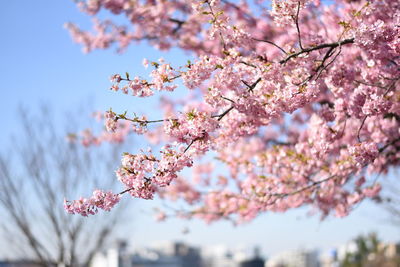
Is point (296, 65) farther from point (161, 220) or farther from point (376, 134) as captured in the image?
point (161, 220)

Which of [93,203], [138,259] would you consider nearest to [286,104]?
[93,203]

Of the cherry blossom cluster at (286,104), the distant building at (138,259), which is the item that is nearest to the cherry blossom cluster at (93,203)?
the cherry blossom cluster at (286,104)

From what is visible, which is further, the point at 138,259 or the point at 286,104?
the point at 138,259

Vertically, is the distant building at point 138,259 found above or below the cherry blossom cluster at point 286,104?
above

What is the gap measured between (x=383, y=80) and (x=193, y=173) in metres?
7.28

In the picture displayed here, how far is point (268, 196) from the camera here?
6773 millimetres

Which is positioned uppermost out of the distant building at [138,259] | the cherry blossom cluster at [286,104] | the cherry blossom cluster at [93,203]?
the distant building at [138,259]

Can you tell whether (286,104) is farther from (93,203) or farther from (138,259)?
(138,259)

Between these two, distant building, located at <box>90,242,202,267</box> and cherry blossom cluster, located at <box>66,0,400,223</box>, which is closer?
cherry blossom cluster, located at <box>66,0,400,223</box>

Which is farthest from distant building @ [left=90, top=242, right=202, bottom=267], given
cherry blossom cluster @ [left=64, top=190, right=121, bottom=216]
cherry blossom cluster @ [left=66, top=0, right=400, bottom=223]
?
cherry blossom cluster @ [left=64, top=190, right=121, bottom=216]

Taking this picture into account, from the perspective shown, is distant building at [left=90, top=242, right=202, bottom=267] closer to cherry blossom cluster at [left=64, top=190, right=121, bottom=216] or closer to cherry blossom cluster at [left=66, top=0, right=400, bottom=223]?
cherry blossom cluster at [left=66, top=0, right=400, bottom=223]

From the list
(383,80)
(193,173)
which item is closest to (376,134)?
(383,80)

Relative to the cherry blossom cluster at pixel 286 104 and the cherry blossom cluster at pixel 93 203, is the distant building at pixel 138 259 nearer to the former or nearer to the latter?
the cherry blossom cluster at pixel 286 104

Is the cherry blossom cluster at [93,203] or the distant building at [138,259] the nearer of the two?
the cherry blossom cluster at [93,203]
